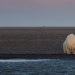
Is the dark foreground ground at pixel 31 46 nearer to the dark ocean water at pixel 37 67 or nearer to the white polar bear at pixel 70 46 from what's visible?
the white polar bear at pixel 70 46

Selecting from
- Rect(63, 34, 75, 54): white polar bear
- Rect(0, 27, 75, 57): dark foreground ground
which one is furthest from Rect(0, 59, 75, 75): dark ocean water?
Rect(63, 34, 75, 54): white polar bear

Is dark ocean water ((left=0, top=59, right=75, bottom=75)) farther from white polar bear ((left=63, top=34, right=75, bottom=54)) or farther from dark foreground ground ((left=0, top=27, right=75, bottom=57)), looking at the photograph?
white polar bear ((left=63, top=34, right=75, bottom=54))

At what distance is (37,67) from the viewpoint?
28594 millimetres

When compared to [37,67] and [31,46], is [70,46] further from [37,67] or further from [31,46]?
[31,46]

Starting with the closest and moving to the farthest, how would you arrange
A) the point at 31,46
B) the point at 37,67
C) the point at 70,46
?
the point at 37,67, the point at 70,46, the point at 31,46

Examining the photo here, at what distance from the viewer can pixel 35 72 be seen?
25953 mm

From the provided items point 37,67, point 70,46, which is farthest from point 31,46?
point 37,67

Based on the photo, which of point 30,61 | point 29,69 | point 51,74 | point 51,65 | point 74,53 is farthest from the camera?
point 74,53

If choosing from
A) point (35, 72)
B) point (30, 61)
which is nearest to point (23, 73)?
point (35, 72)

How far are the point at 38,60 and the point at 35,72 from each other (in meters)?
6.81

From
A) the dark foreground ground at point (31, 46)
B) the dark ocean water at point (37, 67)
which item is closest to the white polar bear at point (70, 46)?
the dark foreground ground at point (31, 46)

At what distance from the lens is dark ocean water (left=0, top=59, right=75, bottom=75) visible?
25.9m

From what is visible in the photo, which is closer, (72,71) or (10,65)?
(72,71)

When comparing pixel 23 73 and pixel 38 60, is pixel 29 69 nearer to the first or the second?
→ pixel 23 73
